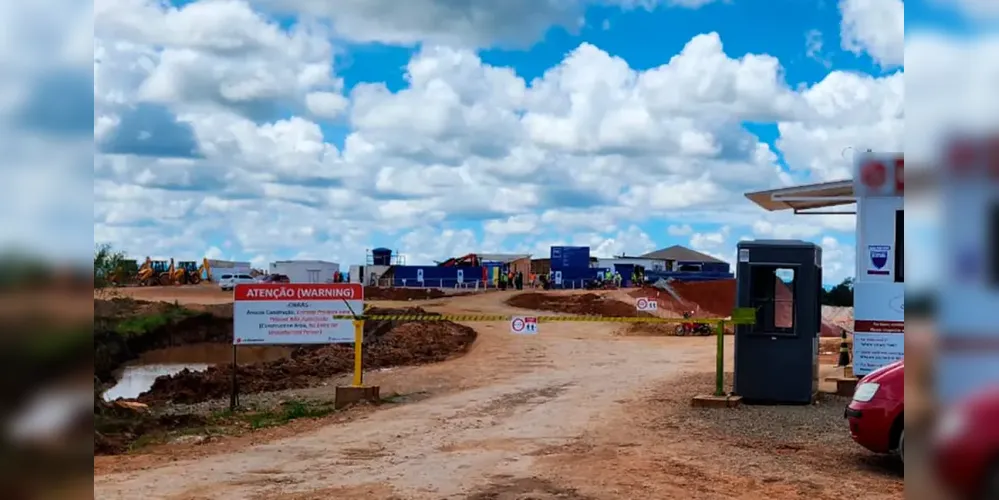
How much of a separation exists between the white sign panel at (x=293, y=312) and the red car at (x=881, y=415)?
8.45 metres

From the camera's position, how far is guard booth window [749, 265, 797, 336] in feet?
45.9

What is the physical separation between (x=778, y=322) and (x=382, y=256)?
65816mm

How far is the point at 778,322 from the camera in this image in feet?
46.2

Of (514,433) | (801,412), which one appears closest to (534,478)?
(514,433)

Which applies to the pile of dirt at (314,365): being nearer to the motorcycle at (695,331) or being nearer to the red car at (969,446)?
the motorcycle at (695,331)

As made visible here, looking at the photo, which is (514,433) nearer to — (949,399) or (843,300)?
(949,399)

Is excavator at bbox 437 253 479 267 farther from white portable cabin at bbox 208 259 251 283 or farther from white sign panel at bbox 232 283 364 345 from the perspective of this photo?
white sign panel at bbox 232 283 364 345

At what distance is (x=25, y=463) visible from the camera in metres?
2.30

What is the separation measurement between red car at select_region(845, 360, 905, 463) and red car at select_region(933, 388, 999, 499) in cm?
666

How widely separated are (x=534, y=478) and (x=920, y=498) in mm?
6866

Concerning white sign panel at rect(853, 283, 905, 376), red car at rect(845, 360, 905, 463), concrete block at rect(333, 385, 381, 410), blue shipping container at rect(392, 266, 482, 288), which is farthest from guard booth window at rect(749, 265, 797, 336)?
blue shipping container at rect(392, 266, 482, 288)

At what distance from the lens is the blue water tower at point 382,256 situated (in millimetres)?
77481

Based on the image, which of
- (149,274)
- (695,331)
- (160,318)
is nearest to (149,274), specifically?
(149,274)

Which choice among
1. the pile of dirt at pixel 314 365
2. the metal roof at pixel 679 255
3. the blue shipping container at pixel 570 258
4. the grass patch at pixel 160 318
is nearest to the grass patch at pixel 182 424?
the pile of dirt at pixel 314 365
